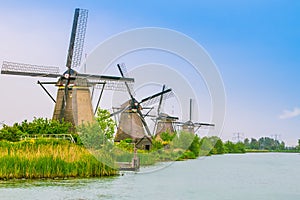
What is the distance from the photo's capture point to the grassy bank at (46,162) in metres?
15.6

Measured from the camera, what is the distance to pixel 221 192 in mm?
14797

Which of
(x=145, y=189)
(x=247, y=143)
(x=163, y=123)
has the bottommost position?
(x=145, y=189)

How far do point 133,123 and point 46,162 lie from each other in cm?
1796

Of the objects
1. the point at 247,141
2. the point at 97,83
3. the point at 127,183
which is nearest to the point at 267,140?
the point at 247,141

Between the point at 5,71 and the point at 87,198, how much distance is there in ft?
52.8

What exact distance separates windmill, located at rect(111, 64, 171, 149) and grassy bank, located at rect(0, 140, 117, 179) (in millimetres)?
15897

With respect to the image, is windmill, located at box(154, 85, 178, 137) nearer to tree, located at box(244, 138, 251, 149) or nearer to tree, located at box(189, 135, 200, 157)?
tree, located at box(189, 135, 200, 157)

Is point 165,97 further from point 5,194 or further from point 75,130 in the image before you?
point 5,194

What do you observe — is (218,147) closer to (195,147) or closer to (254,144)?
(195,147)

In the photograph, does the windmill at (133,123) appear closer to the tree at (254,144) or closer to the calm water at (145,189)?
the calm water at (145,189)

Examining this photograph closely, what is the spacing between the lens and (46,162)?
16172 mm

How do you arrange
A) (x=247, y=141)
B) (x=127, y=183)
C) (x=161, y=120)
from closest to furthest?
(x=127, y=183), (x=161, y=120), (x=247, y=141)

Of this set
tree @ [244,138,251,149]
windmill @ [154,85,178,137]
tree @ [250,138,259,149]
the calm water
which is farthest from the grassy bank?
tree @ [250,138,259,149]

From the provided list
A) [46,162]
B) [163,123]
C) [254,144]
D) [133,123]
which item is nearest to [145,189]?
[46,162]
